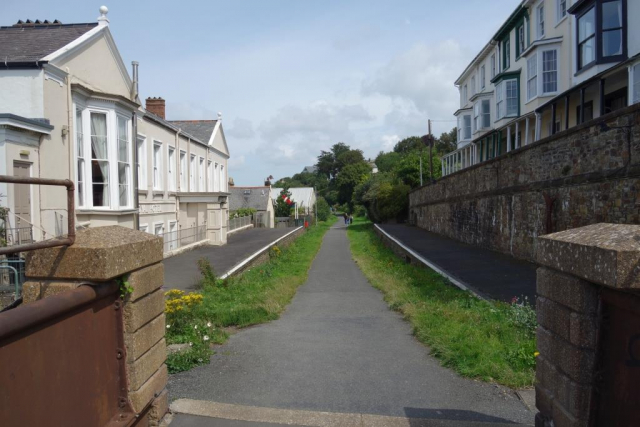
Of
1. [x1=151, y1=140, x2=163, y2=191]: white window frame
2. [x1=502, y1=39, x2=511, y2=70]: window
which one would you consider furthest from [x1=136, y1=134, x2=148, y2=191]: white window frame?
[x1=502, y1=39, x2=511, y2=70]: window

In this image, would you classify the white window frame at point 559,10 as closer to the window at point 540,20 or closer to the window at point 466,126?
the window at point 540,20

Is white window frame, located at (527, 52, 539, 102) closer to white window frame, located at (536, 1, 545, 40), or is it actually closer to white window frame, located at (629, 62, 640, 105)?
white window frame, located at (536, 1, 545, 40)

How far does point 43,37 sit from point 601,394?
15.5 metres

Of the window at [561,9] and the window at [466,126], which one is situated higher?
the window at [561,9]

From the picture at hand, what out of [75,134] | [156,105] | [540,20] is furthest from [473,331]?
[540,20]

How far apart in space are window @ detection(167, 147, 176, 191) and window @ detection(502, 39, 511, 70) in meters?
19.5

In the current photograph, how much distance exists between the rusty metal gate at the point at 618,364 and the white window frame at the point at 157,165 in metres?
19.2

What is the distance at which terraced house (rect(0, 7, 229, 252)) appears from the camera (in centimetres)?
1144

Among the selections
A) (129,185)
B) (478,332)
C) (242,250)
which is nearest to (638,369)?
(478,332)

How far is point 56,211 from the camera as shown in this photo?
1247 cm

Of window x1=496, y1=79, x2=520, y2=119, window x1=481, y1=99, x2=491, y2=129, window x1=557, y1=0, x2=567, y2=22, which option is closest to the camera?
window x1=557, y1=0, x2=567, y2=22

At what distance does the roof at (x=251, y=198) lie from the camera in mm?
51625

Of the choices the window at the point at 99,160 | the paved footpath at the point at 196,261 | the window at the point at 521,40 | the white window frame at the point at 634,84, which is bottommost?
the paved footpath at the point at 196,261

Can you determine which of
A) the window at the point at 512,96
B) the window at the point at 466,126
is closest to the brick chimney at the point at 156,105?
the window at the point at 512,96
